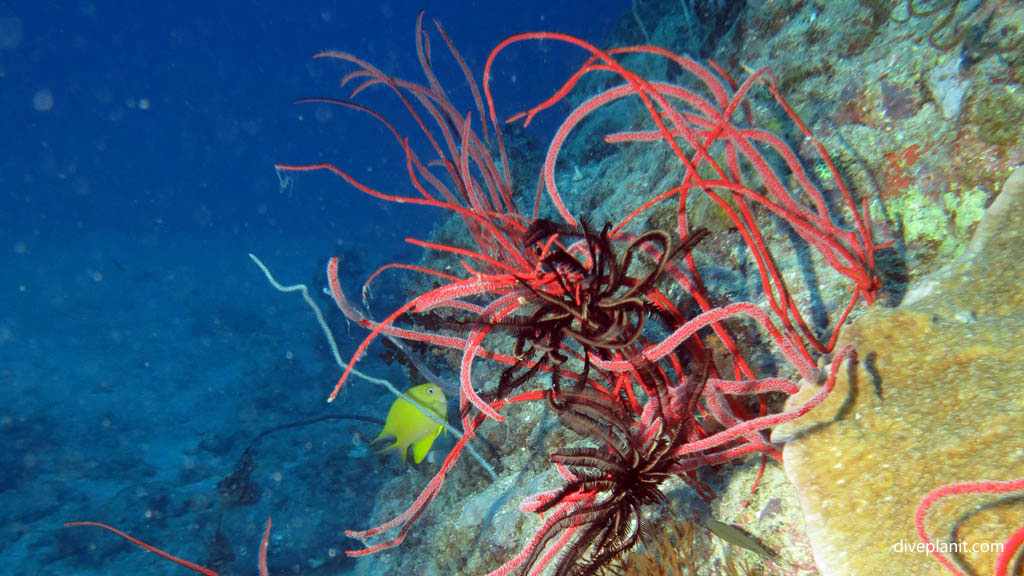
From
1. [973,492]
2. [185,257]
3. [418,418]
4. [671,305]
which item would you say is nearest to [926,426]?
[973,492]

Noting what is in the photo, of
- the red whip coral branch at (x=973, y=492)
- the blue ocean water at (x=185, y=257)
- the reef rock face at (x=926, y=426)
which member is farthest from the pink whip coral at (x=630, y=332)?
the blue ocean water at (x=185, y=257)

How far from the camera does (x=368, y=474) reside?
648 centimetres

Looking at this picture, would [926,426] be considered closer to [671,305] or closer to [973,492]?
[973,492]

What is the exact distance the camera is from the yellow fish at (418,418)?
3719mm

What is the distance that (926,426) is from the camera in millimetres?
1437

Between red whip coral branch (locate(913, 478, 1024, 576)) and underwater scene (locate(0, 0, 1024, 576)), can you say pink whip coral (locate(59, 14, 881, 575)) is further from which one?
red whip coral branch (locate(913, 478, 1024, 576))

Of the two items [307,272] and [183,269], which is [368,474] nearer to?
[307,272]

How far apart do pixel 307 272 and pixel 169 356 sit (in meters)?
9.74

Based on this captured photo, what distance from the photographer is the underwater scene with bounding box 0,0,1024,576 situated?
4.89 feet

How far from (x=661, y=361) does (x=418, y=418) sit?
2103 millimetres

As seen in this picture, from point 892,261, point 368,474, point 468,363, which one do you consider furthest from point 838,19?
point 368,474

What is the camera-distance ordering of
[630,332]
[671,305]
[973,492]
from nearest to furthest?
[973,492] < [630,332] < [671,305]

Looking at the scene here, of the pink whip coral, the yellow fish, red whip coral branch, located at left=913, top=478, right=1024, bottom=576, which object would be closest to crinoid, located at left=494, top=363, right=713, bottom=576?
the pink whip coral

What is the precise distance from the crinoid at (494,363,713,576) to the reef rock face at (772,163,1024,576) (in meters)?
0.39
